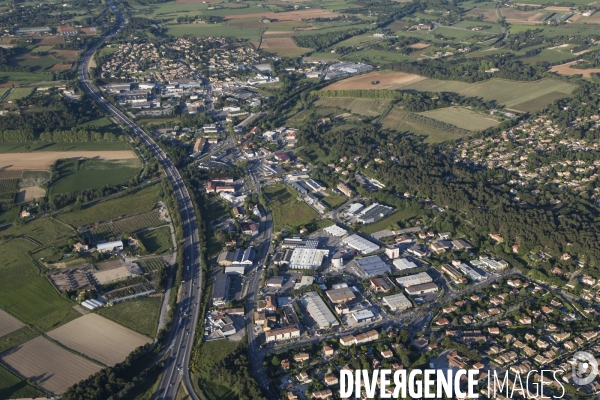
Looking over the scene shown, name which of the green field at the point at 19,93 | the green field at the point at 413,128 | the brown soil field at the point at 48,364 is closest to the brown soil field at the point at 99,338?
the brown soil field at the point at 48,364

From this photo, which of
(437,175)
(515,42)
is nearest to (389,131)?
(437,175)

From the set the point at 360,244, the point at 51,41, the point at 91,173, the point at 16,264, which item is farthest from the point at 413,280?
the point at 51,41

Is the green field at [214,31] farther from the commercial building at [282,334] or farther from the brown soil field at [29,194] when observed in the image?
the commercial building at [282,334]

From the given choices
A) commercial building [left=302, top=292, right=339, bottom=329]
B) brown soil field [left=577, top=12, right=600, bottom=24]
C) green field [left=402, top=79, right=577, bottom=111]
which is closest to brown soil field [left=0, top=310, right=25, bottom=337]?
commercial building [left=302, top=292, right=339, bottom=329]

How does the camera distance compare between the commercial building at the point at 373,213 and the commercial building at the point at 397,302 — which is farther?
the commercial building at the point at 373,213

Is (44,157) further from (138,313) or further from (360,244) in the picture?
(360,244)

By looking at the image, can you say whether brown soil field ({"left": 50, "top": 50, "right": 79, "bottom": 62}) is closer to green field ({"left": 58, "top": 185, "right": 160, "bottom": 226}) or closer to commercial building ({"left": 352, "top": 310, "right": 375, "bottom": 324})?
green field ({"left": 58, "top": 185, "right": 160, "bottom": 226})
